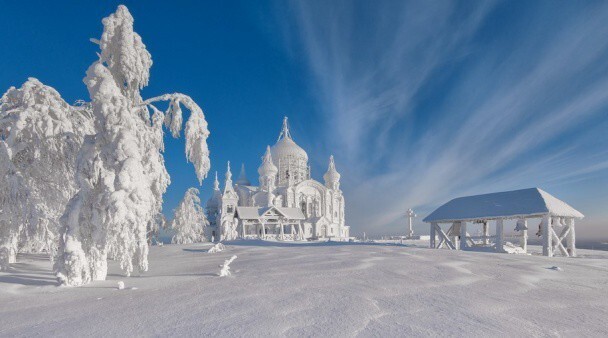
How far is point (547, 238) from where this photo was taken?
53.9 feet

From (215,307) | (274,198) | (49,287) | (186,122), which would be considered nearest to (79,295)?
(49,287)

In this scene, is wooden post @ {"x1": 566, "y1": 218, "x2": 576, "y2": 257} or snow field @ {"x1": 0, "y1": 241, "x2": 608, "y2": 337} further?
wooden post @ {"x1": 566, "y1": 218, "x2": 576, "y2": 257}

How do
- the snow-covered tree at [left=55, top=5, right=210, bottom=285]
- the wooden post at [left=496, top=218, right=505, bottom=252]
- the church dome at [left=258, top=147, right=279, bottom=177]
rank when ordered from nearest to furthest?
the snow-covered tree at [left=55, top=5, right=210, bottom=285] → the wooden post at [left=496, top=218, right=505, bottom=252] → the church dome at [left=258, top=147, right=279, bottom=177]

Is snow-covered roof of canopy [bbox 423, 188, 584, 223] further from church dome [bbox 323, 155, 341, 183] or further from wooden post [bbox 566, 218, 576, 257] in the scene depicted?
church dome [bbox 323, 155, 341, 183]

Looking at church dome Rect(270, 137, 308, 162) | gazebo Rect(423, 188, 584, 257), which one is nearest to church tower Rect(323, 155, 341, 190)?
church dome Rect(270, 137, 308, 162)

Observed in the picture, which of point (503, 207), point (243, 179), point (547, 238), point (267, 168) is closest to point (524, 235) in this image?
point (503, 207)

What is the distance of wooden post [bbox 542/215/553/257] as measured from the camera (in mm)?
16219

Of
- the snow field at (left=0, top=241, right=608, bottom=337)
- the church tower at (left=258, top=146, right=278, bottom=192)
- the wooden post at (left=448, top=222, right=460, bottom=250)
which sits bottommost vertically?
the snow field at (left=0, top=241, right=608, bottom=337)

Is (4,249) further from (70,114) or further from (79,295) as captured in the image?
(79,295)

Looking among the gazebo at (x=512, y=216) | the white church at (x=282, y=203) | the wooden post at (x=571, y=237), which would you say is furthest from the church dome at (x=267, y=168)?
→ the wooden post at (x=571, y=237)

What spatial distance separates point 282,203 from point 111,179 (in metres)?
51.6

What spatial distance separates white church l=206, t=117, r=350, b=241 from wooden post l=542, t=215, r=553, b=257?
33807 mm

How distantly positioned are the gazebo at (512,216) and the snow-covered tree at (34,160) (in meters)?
18.3

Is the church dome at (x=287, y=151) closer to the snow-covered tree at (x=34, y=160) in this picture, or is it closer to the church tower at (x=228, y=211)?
the church tower at (x=228, y=211)
